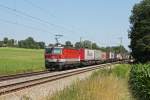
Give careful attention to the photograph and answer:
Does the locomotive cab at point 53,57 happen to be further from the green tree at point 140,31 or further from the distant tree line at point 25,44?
the distant tree line at point 25,44

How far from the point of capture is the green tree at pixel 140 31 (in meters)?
79.4

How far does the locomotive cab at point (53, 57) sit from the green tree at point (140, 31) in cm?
3086

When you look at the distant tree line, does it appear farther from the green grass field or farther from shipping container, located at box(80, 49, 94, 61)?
shipping container, located at box(80, 49, 94, 61)

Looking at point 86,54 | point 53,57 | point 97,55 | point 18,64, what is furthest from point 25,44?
point 53,57

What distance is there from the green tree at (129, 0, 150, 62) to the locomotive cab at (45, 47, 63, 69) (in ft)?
101

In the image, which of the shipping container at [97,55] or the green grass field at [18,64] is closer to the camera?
the green grass field at [18,64]

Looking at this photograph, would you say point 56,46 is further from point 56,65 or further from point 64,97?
point 64,97

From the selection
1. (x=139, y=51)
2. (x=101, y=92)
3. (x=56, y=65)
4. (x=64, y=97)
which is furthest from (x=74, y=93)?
(x=139, y=51)

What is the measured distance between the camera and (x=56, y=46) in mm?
50438

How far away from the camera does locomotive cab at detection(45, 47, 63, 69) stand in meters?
49.7

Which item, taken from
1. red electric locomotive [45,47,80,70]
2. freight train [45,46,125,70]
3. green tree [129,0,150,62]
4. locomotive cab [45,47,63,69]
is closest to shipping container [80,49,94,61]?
freight train [45,46,125,70]

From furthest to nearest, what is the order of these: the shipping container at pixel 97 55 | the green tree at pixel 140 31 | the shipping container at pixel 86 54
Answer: the shipping container at pixel 97 55
the green tree at pixel 140 31
the shipping container at pixel 86 54

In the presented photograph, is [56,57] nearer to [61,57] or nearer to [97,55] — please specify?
[61,57]

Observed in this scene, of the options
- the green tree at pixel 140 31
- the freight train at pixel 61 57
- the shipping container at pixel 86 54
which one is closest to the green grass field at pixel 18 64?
the freight train at pixel 61 57
